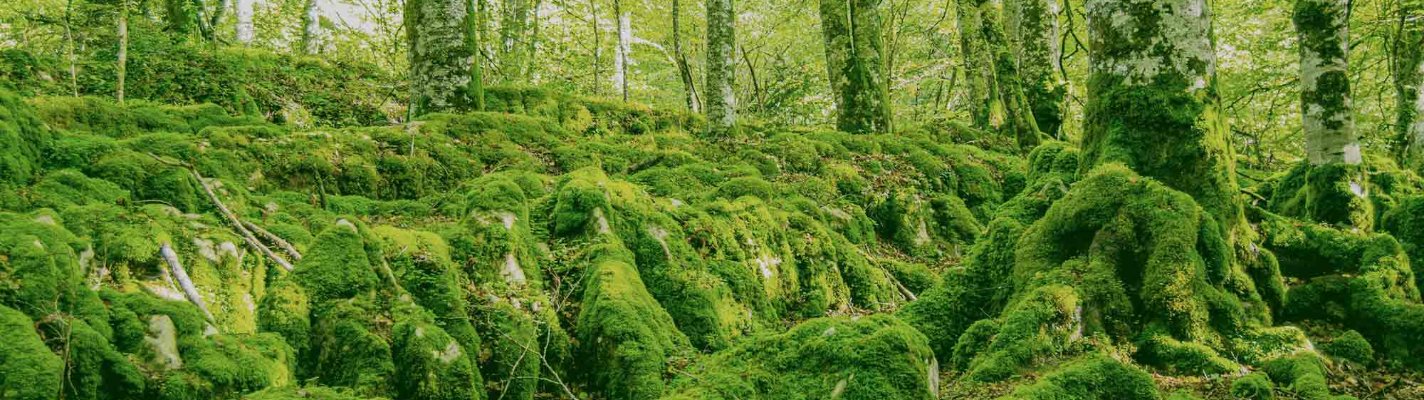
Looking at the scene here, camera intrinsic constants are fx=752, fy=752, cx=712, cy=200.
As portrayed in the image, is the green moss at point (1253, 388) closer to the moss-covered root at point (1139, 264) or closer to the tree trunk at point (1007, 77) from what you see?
the moss-covered root at point (1139, 264)

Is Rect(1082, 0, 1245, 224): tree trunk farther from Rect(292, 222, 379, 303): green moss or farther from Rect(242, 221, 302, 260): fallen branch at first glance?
Rect(242, 221, 302, 260): fallen branch

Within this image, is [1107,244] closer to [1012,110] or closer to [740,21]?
[1012,110]

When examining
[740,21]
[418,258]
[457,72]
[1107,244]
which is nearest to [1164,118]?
[1107,244]

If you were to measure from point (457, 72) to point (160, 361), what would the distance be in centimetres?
701

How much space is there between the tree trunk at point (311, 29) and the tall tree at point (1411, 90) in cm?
2133

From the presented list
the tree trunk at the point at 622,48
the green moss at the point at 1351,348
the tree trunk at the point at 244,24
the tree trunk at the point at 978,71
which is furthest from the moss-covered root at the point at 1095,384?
the tree trunk at the point at 244,24

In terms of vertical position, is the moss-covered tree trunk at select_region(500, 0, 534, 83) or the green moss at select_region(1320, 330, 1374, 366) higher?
the moss-covered tree trunk at select_region(500, 0, 534, 83)

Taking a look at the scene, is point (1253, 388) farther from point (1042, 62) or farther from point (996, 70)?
point (1042, 62)

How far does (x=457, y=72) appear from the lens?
9773 millimetres

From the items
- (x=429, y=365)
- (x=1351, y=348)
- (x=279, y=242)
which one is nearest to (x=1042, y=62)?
(x=1351, y=348)

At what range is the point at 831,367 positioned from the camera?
3.92 metres

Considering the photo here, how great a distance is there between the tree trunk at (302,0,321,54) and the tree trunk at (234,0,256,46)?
1460mm

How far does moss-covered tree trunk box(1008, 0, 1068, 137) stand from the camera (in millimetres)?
13352

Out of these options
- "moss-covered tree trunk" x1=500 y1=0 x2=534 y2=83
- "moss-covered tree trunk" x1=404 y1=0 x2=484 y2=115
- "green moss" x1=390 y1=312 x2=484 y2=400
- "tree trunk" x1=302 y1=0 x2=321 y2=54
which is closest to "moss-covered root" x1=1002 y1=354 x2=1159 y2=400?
"green moss" x1=390 y1=312 x2=484 y2=400
